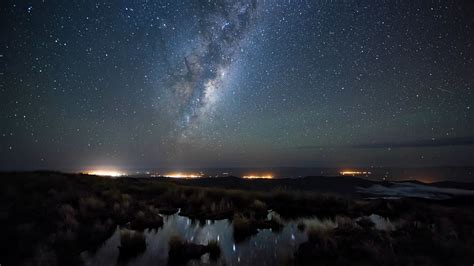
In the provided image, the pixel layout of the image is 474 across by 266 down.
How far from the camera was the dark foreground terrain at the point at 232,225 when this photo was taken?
8.57 m

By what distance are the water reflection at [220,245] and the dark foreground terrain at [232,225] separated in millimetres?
162

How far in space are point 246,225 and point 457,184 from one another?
1910 inches

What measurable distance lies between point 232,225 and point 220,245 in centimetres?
314

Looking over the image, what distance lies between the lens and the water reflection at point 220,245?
8562 millimetres

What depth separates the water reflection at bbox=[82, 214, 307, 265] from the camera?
8.56m

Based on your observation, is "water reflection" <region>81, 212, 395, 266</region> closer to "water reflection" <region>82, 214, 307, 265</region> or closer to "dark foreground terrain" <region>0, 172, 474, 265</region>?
"water reflection" <region>82, 214, 307, 265</region>

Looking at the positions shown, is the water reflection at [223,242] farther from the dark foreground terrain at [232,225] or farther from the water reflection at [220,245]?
the dark foreground terrain at [232,225]

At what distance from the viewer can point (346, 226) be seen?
38.2 feet

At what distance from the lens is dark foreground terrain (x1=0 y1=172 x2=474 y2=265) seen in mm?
8570

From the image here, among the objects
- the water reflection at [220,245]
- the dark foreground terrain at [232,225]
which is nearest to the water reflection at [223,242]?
the water reflection at [220,245]

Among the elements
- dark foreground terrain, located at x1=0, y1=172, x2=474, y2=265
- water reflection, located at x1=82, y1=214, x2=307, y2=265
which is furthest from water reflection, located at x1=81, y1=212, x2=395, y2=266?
dark foreground terrain, located at x1=0, y1=172, x2=474, y2=265

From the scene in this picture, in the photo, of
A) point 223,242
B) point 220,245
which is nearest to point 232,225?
point 223,242

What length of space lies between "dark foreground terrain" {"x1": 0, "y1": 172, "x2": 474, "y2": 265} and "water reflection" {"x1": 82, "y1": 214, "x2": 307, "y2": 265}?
0.16 metres

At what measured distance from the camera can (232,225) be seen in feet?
43.3
